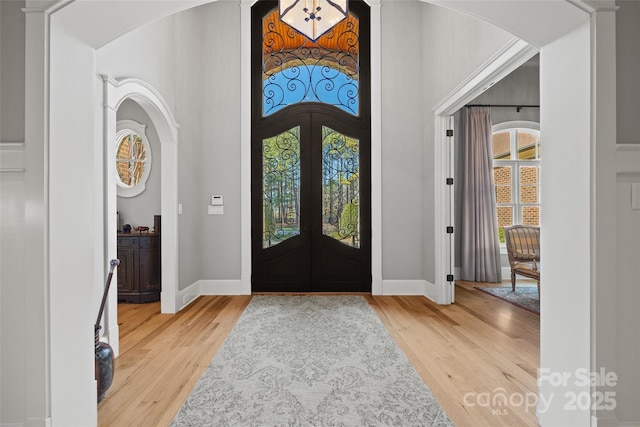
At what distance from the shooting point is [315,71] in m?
4.91

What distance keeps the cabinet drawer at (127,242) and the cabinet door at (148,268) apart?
0.29 ft

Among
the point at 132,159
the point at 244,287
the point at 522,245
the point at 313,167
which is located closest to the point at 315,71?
the point at 313,167

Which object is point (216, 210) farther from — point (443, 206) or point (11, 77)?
point (11, 77)

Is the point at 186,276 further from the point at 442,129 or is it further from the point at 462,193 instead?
the point at 462,193

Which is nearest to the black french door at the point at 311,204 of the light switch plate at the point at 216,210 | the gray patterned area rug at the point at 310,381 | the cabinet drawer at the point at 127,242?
the light switch plate at the point at 216,210

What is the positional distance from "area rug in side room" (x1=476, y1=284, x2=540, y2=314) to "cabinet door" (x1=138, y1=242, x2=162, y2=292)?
14.5 feet

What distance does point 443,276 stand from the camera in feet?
13.9

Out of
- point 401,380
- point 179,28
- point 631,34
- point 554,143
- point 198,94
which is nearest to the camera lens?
point 631,34

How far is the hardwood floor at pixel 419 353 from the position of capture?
78.2 inches

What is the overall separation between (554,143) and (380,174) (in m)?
3.03

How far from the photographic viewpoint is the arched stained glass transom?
489cm

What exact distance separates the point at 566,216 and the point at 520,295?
3522 mm

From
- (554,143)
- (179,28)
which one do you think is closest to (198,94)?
(179,28)

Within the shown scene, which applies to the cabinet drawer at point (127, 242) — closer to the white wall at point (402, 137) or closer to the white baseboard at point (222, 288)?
the white baseboard at point (222, 288)
